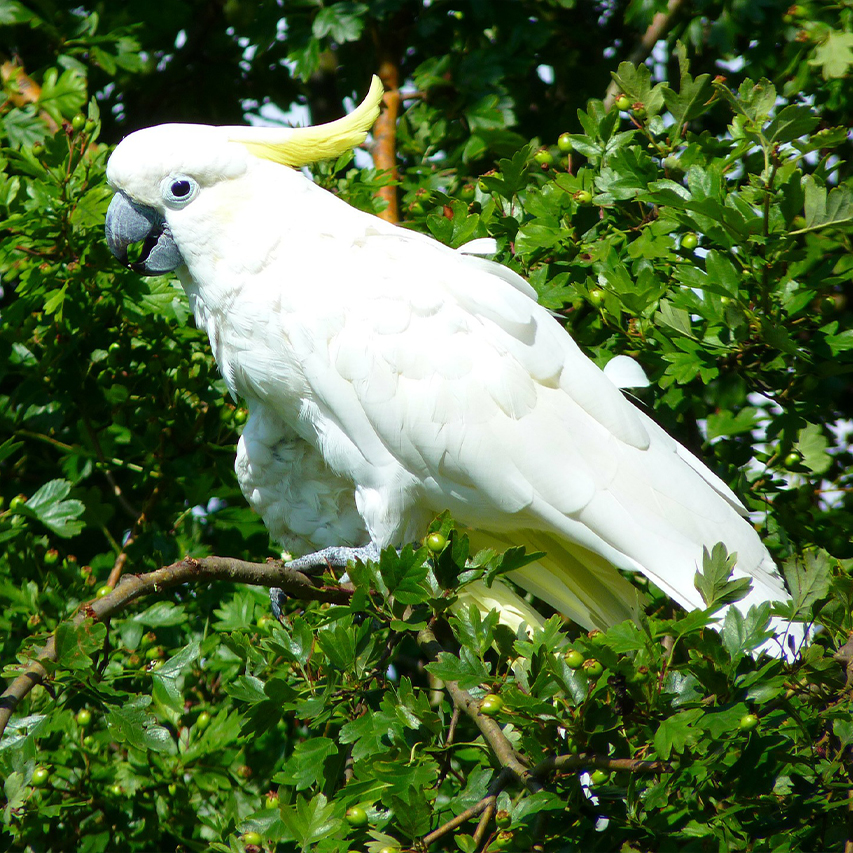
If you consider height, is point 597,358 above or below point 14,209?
below

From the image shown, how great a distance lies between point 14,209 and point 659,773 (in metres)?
1.80

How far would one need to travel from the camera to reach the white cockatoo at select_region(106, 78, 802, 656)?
1.79 metres

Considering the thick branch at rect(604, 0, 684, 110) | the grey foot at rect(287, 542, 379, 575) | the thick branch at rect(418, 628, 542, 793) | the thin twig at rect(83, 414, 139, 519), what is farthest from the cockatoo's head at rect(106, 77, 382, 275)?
the thick branch at rect(418, 628, 542, 793)

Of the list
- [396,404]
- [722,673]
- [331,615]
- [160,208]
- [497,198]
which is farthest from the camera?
[497,198]

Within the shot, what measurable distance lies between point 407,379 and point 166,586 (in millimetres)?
638

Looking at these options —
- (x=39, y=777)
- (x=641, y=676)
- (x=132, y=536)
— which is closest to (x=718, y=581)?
(x=641, y=676)

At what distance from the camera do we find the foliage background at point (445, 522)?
4.36 ft

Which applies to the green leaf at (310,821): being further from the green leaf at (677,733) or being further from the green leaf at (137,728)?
the green leaf at (677,733)

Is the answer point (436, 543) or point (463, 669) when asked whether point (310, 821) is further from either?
point (436, 543)

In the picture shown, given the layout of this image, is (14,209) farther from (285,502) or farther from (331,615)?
(331,615)

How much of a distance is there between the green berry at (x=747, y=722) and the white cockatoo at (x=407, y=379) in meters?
0.49

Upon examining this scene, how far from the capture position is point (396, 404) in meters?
1.79

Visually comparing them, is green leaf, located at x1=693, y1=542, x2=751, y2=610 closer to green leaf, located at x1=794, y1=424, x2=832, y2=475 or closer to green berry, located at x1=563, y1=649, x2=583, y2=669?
green berry, located at x1=563, y1=649, x2=583, y2=669

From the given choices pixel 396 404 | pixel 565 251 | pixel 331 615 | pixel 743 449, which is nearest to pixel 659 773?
pixel 331 615
